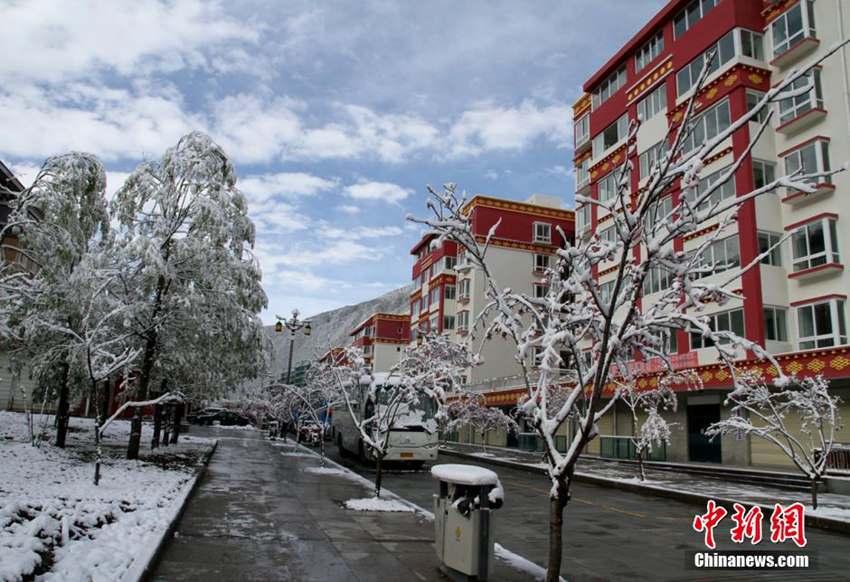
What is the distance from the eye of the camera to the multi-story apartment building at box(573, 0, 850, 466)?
25.0 meters

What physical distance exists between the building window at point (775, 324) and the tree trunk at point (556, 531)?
79.8 feet

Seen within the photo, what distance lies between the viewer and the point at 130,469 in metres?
14.7

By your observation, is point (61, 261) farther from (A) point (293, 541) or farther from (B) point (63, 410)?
(A) point (293, 541)

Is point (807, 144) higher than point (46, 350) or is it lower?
higher

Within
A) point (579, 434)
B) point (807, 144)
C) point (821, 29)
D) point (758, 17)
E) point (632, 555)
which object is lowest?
point (632, 555)

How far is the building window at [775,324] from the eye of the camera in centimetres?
2664

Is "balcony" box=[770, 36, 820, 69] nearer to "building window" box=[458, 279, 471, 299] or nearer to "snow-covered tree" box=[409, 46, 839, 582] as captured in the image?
"snow-covered tree" box=[409, 46, 839, 582]

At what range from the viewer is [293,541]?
888cm

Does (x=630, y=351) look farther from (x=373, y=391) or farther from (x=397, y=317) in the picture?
(x=397, y=317)

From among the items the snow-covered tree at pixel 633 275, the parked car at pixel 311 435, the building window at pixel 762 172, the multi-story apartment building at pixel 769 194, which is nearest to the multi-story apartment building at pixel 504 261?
the parked car at pixel 311 435

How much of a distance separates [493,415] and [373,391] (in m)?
13.2

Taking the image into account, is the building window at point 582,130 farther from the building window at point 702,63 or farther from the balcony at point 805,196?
the balcony at point 805,196

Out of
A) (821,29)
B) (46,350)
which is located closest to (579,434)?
(46,350)

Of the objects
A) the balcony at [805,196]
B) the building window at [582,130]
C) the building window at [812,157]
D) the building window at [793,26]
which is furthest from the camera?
the building window at [582,130]
